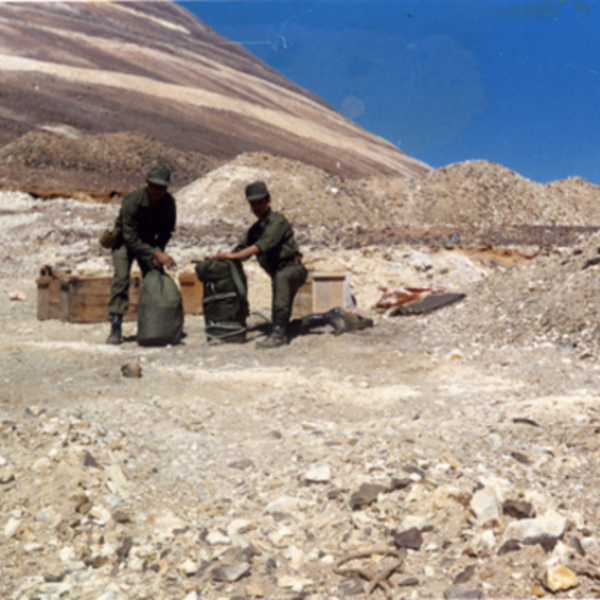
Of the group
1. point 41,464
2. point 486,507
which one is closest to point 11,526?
point 41,464

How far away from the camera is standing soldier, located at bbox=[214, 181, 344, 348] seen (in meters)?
5.81

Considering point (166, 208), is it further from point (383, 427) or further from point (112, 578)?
point (112, 578)

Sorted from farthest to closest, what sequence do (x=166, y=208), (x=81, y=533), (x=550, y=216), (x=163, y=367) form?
(x=550, y=216), (x=166, y=208), (x=163, y=367), (x=81, y=533)

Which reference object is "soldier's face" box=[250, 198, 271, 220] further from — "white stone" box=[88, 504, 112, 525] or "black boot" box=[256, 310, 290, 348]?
"white stone" box=[88, 504, 112, 525]

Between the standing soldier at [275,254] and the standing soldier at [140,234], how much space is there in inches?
23.5

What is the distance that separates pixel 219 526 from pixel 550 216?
1758 cm

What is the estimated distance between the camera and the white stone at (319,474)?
9.56ft

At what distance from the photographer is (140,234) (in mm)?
6031

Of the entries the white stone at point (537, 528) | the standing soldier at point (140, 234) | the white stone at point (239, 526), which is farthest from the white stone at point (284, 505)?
the standing soldier at point (140, 234)

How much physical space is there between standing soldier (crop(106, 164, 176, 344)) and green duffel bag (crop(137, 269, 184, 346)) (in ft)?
0.54

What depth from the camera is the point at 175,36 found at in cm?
4909

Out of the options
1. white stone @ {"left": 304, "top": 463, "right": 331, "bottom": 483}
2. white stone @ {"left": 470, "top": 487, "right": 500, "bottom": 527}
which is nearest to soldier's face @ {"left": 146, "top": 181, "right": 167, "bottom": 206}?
white stone @ {"left": 304, "top": 463, "right": 331, "bottom": 483}

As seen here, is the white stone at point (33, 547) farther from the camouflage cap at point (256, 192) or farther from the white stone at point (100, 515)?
the camouflage cap at point (256, 192)

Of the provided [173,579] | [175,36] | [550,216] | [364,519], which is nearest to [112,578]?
[173,579]
